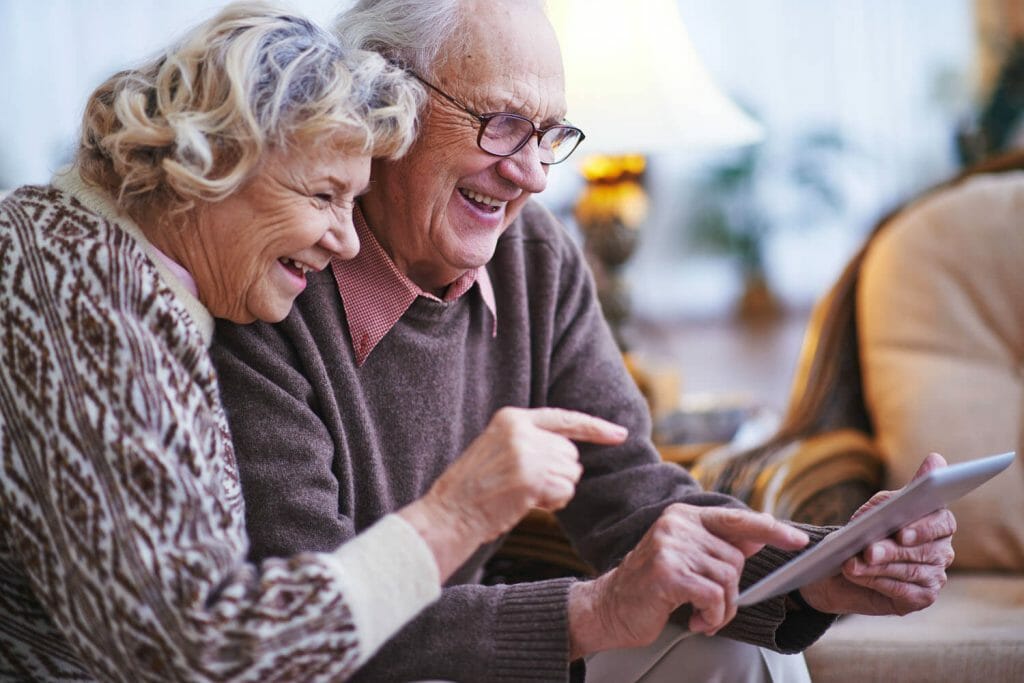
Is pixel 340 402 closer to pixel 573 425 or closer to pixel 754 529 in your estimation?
pixel 573 425

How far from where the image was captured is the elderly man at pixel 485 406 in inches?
45.5

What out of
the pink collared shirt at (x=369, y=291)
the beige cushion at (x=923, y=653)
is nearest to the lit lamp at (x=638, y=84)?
the pink collared shirt at (x=369, y=291)

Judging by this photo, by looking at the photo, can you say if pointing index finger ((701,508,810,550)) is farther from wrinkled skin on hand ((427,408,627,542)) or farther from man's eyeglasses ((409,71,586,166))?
man's eyeglasses ((409,71,586,166))

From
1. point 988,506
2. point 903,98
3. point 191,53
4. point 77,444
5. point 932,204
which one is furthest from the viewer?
point 903,98

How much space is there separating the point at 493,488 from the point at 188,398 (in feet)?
0.91

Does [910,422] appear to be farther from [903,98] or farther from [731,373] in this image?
[903,98]

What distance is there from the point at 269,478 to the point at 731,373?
14.1 feet

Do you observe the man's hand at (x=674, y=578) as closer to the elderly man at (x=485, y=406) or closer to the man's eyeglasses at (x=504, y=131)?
the elderly man at (x=485, y=406)

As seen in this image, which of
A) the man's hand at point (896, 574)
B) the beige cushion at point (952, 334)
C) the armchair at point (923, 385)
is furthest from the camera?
the beige cushion at point (952, 334)

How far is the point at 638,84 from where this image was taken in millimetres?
2010

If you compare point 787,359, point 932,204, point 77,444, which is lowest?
point 787,359

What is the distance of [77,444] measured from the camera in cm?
92

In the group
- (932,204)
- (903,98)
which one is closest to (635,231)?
(932,204)

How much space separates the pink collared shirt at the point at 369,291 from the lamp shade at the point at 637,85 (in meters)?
0.77
